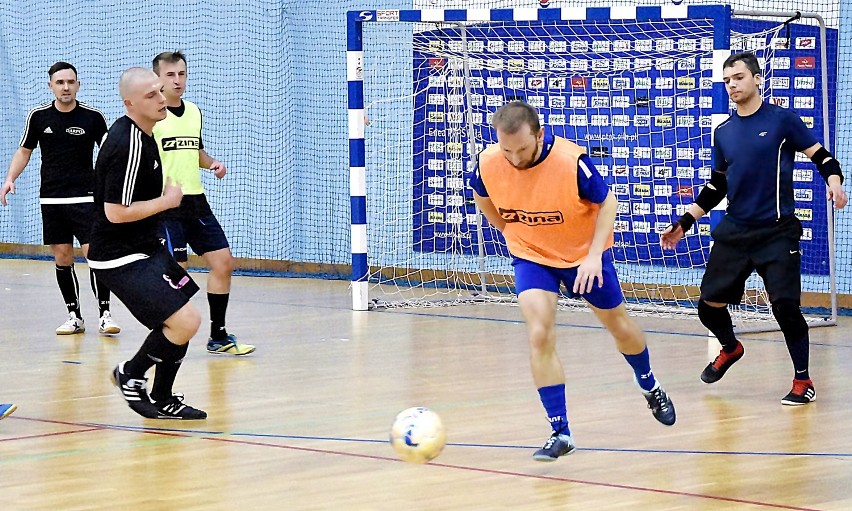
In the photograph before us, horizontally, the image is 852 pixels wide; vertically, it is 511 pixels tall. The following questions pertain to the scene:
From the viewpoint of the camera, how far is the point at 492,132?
47.0ft

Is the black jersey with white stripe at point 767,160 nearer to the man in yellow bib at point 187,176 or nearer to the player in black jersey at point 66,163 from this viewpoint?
the man in yellow bib at point 187,176

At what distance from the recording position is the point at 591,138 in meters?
13.7

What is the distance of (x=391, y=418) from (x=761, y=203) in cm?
253

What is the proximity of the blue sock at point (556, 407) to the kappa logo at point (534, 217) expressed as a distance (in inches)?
29.6

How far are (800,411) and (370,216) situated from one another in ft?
27.7

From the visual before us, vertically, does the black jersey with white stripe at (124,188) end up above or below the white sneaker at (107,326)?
above

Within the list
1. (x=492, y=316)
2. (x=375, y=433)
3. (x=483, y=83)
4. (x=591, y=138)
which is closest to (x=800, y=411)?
(x=375, y=433)

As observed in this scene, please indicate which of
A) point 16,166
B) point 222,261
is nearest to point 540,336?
point 222,261

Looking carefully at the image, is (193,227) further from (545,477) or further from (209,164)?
(545,477)

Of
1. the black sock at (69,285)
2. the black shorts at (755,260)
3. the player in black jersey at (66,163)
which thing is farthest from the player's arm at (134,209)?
the black sock at (69,285)

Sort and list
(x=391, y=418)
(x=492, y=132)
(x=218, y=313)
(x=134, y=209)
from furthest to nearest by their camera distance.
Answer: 1. (x=492, y=132)
2. (x=218, y=313)
3. (x=391, y=418)
4. (x=134, y=209)

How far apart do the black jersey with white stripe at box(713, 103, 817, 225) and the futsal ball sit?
10.2ft

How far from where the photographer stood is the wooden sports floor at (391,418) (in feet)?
18.9

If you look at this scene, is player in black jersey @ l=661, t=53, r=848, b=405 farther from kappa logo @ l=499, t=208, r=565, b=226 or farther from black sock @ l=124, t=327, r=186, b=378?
black sock @ l=124, t=327, r=186, b=378
